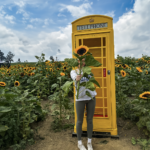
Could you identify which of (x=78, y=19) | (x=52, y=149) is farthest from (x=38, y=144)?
(x=78, y=19)

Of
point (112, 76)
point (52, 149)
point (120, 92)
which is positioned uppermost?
point (112, 76)

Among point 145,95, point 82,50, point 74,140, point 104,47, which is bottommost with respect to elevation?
point 74,140

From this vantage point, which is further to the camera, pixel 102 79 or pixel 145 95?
pixel 102 79

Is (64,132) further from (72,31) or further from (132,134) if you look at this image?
(72,31)

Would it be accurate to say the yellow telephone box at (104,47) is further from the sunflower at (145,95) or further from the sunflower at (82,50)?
the sunflower at (82,50)

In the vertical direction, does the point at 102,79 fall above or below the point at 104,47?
below

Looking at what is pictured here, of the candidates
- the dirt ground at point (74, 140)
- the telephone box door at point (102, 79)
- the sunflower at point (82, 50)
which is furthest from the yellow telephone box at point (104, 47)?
the sunflower at point (82, 50)

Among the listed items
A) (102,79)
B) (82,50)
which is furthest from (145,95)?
(82,50)

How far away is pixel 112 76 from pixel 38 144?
227 cm

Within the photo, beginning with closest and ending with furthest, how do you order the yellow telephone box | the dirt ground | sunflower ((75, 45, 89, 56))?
sunflower ((75, 45, 89, 56)) → the dirt ground → the yellow telephone box

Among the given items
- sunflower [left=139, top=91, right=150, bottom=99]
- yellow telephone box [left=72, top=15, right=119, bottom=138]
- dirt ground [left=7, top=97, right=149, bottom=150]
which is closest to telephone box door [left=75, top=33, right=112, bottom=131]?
yellow telephone box [left=72, top=15, right=119, bottom=138]

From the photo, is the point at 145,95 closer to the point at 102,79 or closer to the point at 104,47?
the point at 102,79

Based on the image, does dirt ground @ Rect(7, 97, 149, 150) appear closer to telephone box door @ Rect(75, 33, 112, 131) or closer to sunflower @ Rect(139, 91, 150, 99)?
telephone box door @ Rect(75, 33, 112, 131)

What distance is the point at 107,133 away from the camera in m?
3.55
